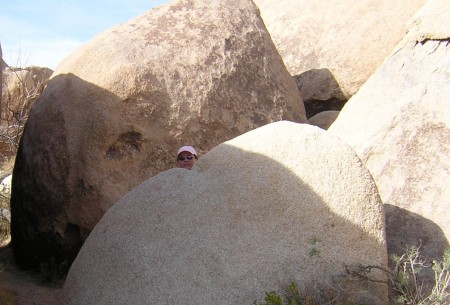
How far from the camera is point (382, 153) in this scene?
4250 mm

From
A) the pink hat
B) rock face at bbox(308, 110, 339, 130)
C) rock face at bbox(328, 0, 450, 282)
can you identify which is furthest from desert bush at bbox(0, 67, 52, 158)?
rock face at bbox(328, 0, 450, 282)

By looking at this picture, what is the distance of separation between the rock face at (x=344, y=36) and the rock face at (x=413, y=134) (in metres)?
2.16

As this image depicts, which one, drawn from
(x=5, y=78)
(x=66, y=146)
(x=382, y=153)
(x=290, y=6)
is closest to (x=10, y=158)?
(x=5, y=78)

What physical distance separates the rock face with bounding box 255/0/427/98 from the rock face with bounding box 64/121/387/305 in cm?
348

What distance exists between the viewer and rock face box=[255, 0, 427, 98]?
22.9 feet

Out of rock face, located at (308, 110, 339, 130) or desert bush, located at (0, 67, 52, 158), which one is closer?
rock face, located at (308, 110, 339, 130)

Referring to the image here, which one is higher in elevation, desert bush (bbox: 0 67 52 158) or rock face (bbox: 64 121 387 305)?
desert bush (bbox: 0 67 52 158)

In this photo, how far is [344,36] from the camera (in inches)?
285

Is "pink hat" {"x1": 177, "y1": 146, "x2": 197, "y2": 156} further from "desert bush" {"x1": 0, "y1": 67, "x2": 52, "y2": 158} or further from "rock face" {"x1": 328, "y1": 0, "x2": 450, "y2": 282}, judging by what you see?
"desert bush" {"x1": 0, "y1": 67, "x2": 52, "y2": 158}

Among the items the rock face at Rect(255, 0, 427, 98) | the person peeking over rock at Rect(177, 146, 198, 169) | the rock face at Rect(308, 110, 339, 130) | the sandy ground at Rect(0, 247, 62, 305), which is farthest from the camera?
the rock face at Rect(255, 0, 427, 98)

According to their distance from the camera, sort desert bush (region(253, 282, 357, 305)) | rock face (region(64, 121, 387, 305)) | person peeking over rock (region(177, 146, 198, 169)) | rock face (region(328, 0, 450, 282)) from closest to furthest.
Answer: desert bush (region(253, 282, 357, 305)) → rock face (region(64, 121, 387, 305)) → rock face (region(328, 0, 450, 282)) → person peeking over rock (region(177, 146, 198, 169))

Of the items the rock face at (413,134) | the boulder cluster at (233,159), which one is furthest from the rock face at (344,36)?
the rock face at (413,134)

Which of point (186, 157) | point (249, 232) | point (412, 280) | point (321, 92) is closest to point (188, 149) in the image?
point (186, 157)

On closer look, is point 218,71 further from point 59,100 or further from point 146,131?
point 59,100
